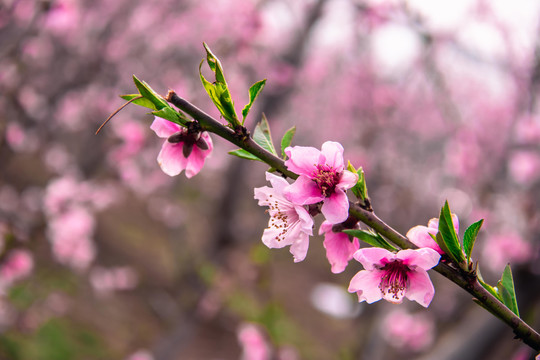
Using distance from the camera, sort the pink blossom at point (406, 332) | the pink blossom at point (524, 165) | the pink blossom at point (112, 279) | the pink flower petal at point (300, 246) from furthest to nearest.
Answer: the pink blossom at point (112, 279), the pink blossom at point (406, 332), the pink blossom at point (524, 165), the pink flower petal at point (300, 246)

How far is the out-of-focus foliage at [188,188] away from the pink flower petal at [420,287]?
185 centimetres

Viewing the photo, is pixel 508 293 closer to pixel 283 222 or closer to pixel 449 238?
pixel 449 238

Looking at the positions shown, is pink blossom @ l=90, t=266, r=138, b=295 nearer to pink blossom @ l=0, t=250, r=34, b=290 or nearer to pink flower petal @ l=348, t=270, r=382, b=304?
pink blossom @ l=0, t=250, r=34, b=290

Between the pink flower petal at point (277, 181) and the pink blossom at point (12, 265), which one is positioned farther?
the pink blossom at point (12, 265)

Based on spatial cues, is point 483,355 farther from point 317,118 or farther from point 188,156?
point 317,118

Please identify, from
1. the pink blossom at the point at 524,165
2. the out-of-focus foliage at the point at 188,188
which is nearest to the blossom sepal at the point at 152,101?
the out-of-focus foliage at the point at 188,188

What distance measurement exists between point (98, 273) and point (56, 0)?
559 cm

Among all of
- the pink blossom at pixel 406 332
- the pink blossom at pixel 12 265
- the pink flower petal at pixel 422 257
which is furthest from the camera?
the pink blossom at pixel 406 332

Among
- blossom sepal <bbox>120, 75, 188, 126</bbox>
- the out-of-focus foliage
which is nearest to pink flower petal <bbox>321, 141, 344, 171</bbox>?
blossom sepal <bbox>120, 75, 188, 126</bbox>

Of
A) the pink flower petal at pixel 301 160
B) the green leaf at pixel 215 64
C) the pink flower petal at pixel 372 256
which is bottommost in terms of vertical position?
the pink flower petal at pixel 372 256

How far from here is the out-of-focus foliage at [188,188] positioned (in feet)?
10.9

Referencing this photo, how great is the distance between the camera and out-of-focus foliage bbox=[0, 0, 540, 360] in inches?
131

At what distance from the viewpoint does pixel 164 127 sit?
947mm

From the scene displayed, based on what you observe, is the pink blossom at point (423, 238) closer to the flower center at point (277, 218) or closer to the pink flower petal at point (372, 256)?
the pink flower petal at point (372, 256)
